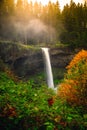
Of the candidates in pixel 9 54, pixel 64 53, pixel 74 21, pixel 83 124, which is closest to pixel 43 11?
pixel 74 21

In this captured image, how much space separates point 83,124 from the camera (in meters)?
8.85

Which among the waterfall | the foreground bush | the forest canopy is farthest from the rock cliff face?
the foreground bush

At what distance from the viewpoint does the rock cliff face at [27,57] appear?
52.9m

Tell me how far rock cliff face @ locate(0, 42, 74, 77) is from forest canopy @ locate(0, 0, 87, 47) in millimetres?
4933

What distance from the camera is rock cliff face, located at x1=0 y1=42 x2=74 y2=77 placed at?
174 ft

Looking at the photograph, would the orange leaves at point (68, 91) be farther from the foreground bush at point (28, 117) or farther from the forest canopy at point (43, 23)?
the forest canopy at point (43, 23)

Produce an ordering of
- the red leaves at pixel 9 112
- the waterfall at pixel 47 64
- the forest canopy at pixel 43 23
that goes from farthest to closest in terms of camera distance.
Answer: the forest canopy at pixel 43 23 < the waterfall at pixel 47 64 < the red leaves at pixel 9 112

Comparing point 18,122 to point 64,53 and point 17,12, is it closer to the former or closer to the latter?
point 64,53

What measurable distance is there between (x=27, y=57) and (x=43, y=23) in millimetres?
33821

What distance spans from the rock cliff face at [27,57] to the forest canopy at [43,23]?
4933 mm

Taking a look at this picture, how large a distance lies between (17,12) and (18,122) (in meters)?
77.1

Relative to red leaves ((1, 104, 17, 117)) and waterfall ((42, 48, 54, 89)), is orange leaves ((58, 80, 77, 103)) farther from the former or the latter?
waterfall ((42, 48, 54, 89))

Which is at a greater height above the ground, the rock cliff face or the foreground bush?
the foreground bush

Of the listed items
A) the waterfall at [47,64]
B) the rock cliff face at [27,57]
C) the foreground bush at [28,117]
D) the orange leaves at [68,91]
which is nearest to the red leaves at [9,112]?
the foreground bush at [28,117]
